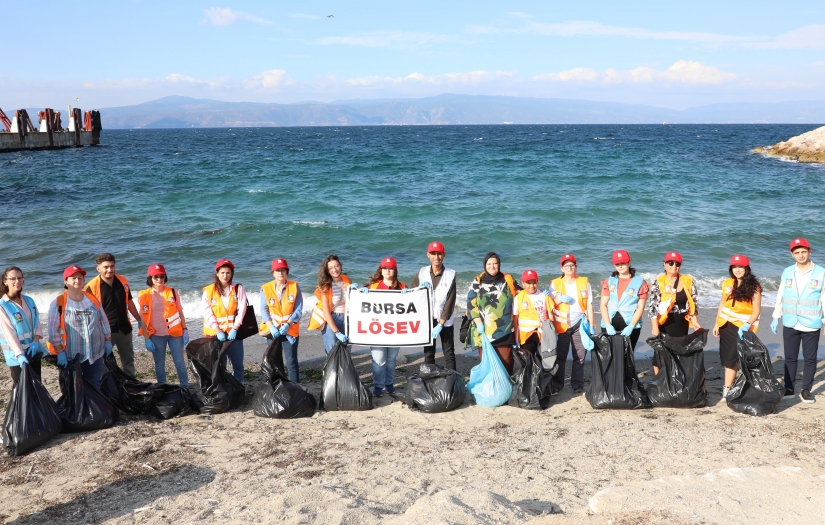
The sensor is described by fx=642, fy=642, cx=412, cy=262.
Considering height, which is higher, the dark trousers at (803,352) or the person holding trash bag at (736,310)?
the person holding trash bag at (736,310)

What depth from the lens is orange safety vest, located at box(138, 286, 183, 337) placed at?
6582mm

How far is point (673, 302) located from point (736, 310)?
59 cm

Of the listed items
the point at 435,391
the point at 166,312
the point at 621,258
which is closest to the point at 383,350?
the point at 435,391

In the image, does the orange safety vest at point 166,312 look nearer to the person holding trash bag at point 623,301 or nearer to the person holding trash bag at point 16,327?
the person holding trash bag at point 16,327

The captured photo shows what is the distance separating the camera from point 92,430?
19.0 feet

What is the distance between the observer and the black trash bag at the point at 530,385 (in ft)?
21.2

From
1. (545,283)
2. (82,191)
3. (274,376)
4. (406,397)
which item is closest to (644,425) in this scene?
(406,397)

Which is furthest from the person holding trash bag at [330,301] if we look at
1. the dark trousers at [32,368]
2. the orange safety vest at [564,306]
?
the dark trousers at [32,368]

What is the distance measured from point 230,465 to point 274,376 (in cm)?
137

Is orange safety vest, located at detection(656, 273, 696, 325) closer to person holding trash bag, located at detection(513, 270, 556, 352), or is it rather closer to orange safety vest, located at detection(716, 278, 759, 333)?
orange safety vest, located at detection(716, 278, 759, 333)

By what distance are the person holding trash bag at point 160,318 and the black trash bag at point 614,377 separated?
4256mm

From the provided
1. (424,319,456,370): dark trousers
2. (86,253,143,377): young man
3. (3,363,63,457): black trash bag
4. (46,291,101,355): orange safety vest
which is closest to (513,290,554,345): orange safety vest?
(424,319,456,370): dark trousers

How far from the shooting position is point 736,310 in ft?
20.9

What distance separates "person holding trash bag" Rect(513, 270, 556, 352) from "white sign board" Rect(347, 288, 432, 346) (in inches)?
37.4
